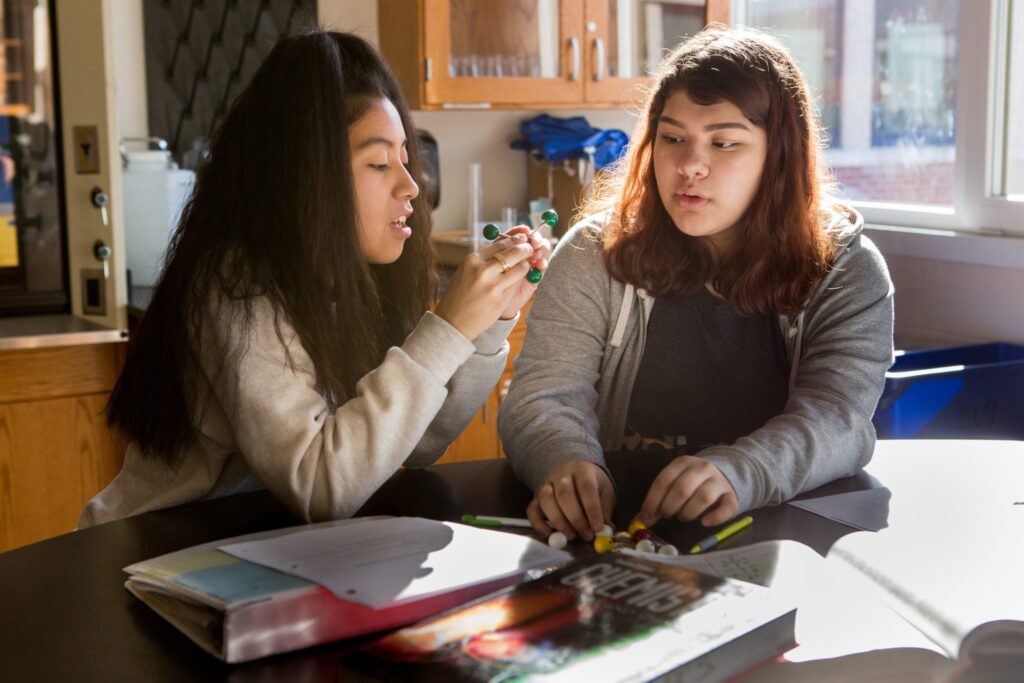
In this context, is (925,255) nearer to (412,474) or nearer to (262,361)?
(412,474)

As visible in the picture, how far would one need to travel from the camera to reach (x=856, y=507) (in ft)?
4.24

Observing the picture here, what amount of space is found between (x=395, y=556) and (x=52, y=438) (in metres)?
1.92

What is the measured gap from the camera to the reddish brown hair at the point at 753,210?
1.65 m

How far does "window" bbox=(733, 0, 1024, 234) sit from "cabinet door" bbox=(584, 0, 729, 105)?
283 mm

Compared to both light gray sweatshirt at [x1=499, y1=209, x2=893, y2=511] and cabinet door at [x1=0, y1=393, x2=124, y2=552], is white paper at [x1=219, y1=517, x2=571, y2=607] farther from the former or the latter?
cabinet door at [x1=0, y1=393, x2=124, y2=552]

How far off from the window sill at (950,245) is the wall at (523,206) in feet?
0.04

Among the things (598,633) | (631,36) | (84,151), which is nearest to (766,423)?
(598,633)

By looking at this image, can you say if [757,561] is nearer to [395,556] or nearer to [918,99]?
[395,556]

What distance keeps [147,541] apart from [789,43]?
2.86 meters

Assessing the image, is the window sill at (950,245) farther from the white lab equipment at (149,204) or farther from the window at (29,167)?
the window at (29,167)

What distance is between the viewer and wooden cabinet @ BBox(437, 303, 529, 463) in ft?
9.91

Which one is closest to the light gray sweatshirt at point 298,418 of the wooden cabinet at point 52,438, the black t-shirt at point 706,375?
the black t-shirt at point 706,375

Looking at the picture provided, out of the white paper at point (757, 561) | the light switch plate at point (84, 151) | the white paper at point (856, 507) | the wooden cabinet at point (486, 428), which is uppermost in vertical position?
the light switch plate at point (84, 151)

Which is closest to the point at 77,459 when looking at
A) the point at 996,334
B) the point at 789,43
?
the point at 996,334
